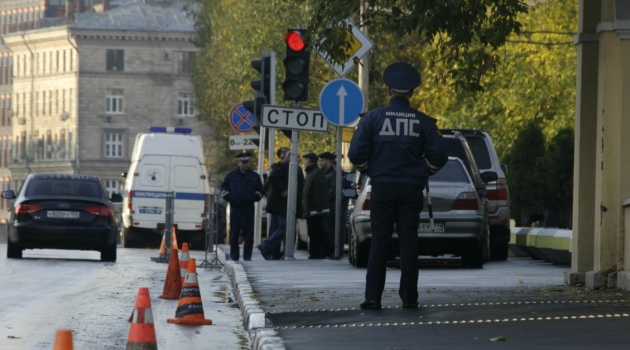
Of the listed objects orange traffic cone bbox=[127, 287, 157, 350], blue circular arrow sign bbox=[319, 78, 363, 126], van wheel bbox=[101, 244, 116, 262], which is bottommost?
van wheel bbox=[101, 244, 116, 262]

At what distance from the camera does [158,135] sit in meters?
44.8

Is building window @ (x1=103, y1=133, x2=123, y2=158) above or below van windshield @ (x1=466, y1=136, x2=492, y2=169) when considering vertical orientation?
above

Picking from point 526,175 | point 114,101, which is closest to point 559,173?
point 526,175

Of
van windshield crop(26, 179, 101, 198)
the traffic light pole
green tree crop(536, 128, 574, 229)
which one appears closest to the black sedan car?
van windshield crop(26, 179, 101, 198)

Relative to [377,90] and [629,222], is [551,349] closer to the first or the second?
[629,222]

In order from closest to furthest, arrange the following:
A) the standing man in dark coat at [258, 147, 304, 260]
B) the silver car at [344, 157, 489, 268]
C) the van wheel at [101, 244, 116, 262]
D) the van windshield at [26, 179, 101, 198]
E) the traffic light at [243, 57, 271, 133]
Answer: the silver car at [344, 157, 489, 268] → the standing man in dark coat at [258, 147, 304, 260] → the traffic light at [243, 57, 271, 133] → the van wheel at [101, 244, 116, 262] → the van windshield at [26, 179, 101, 198]

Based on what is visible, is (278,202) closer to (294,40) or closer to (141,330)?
(294,40)

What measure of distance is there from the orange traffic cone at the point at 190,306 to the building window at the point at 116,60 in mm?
135230

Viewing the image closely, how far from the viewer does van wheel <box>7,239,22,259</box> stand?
30086 mm

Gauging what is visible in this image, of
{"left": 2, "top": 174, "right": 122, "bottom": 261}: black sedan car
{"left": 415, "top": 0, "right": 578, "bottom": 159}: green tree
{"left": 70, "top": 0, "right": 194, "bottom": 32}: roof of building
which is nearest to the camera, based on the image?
{"left": 2, "top": 174, "right": 122, "bottom": 261}: black sedan car

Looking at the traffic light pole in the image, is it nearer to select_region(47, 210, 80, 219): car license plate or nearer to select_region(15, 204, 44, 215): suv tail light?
select_region(47, 210, 80, 219): car license plate

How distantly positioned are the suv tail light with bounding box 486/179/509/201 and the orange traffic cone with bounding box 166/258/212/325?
12.8 metres

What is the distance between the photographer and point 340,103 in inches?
1012

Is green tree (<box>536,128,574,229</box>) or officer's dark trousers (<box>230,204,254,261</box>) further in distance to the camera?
green tree (<box>536,128,574,229</box>)
